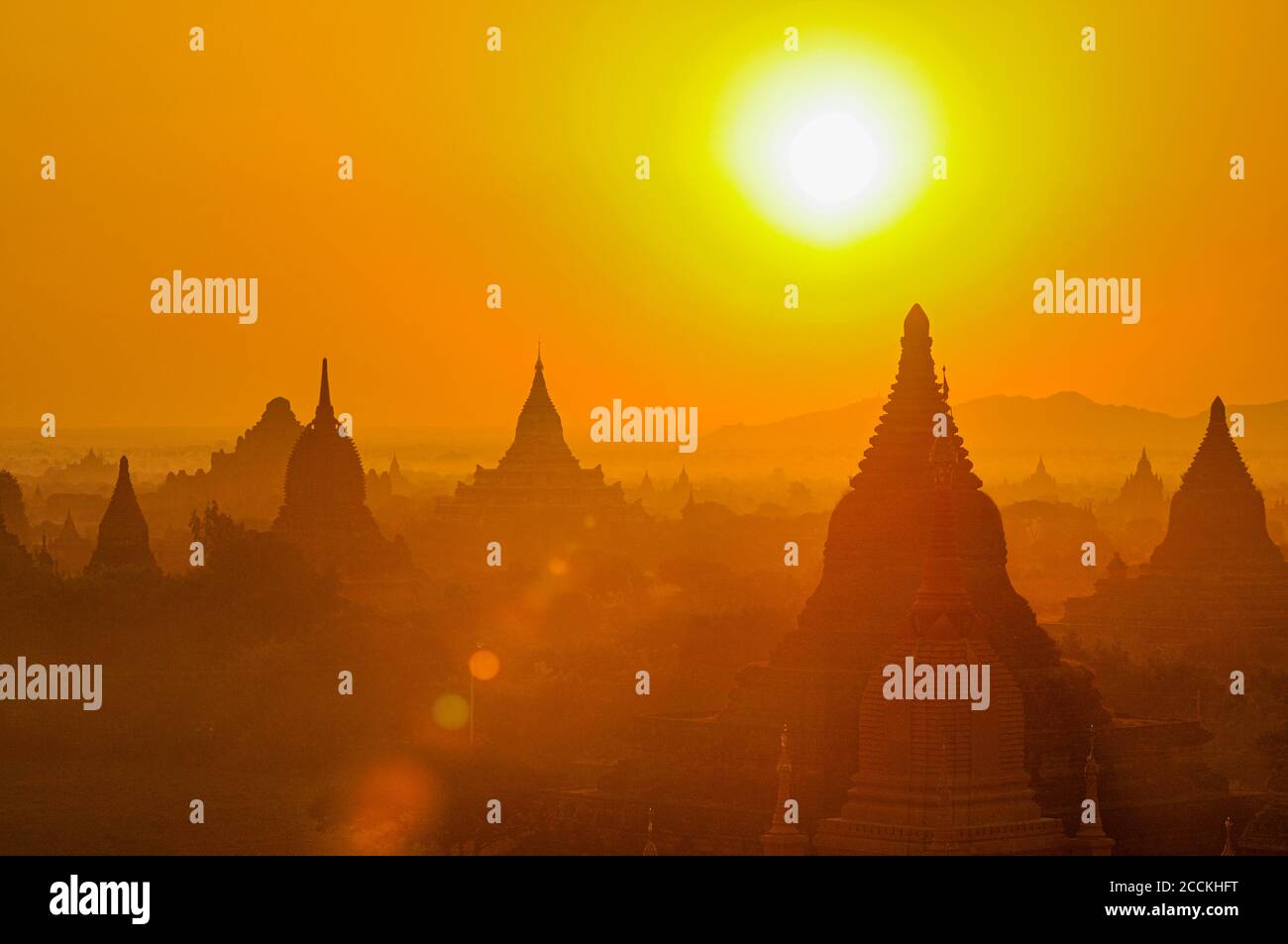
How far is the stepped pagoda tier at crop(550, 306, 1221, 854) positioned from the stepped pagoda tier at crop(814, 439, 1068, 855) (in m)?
1.86

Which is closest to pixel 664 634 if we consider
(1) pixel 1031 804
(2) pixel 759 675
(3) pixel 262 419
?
(2) pixel 759 675

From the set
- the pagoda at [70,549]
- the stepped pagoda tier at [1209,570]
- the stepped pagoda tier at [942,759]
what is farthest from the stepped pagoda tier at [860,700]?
the pagoda at [70,549]

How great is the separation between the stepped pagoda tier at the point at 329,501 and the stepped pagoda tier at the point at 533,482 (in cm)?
2523

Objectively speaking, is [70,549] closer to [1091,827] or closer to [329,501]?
[329,501]

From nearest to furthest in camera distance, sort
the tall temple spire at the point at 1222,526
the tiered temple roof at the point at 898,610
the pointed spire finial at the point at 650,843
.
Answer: the pointed spire finial at the point at 650,843 → the tiered temple roof at the point at 898,610 → the tall temple spire at the point at 1222,526

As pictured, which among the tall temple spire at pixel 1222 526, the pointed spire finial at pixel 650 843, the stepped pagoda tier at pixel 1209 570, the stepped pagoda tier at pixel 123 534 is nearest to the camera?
→ the pointed spire finial at pixel 650 843

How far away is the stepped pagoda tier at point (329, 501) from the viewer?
135625mm

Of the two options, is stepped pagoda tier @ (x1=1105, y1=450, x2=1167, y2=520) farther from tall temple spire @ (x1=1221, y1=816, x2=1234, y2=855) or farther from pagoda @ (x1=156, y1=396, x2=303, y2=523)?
tall temple spire @ (x1=1221, y1=816, x2=1234, y2=855)

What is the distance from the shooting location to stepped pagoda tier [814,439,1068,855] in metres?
71.0

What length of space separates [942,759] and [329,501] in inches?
2612

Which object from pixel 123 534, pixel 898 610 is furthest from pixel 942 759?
pixel 123 534

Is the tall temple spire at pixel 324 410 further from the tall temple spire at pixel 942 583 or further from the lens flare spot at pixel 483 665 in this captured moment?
the tall temple spire at pixel 942 583
